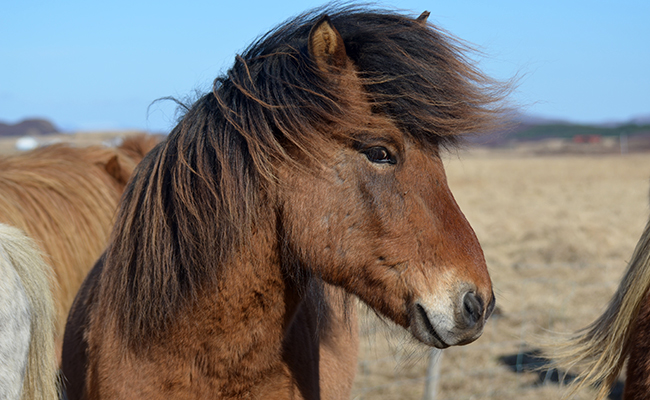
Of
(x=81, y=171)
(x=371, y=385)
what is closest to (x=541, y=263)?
(x=371, y=385)

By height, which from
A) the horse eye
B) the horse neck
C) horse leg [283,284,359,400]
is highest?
the horse eye

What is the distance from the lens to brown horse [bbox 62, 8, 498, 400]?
6.02 ft

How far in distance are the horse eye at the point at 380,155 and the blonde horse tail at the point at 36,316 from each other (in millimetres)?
1329

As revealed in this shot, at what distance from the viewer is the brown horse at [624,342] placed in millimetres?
2012

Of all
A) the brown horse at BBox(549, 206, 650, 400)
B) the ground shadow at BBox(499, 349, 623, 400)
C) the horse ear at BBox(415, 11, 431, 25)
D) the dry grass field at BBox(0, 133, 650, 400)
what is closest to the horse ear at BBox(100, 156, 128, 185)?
the dry grass field at BBox(0, 133, 650, 400)

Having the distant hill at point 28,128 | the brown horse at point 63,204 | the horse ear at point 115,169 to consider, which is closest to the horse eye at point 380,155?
the brown horse at point 63,204

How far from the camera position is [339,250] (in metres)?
1.87

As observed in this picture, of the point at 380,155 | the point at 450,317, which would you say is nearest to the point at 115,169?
the point at 380,155

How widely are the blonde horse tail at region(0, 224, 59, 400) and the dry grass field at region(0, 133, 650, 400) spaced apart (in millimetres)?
1298

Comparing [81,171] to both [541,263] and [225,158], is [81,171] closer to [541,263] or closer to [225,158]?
[225,158]

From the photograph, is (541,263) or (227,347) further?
(541,263)

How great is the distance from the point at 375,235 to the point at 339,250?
142 millimetres

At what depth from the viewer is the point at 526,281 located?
7.56m

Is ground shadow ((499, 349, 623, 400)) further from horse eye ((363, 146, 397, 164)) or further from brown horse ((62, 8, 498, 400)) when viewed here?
horse eye ((363, 146, 397, 164))
